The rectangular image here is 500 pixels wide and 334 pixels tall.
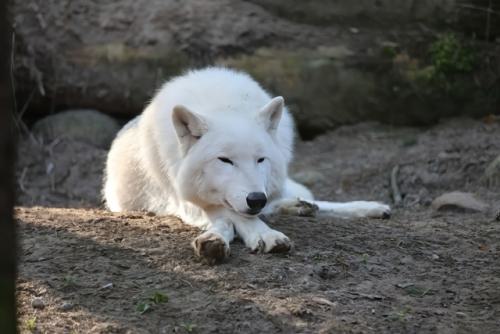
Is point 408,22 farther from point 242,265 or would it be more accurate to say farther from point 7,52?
point 7,52

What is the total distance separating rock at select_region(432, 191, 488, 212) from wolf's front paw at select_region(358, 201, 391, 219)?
0.79 metres

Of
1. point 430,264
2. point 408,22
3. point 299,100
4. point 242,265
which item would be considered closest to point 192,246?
point 242,265

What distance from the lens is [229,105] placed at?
5848mm

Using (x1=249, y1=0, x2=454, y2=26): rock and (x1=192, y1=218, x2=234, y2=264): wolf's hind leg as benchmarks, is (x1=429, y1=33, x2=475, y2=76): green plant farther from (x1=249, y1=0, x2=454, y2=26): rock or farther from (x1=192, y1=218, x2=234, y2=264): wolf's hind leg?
(x1=192, y1=218, x2=234, y2=264): wolf's hind leg

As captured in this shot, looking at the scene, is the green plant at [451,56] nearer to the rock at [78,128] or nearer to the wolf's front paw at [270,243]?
the rock at [78,128]

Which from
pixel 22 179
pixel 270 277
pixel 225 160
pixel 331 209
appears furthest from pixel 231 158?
pixel 22 179

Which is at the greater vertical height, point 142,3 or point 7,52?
point 7,52

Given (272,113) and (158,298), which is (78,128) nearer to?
(272,113)

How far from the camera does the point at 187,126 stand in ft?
18.1

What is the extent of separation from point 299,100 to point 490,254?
17.1ft

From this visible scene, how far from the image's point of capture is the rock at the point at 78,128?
10.5 meters

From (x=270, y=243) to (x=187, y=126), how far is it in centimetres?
108

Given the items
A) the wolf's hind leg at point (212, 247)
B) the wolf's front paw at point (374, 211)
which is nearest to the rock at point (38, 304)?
the wolf's hind leg at point (212, 247)

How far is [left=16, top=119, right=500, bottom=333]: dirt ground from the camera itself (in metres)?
4.20
